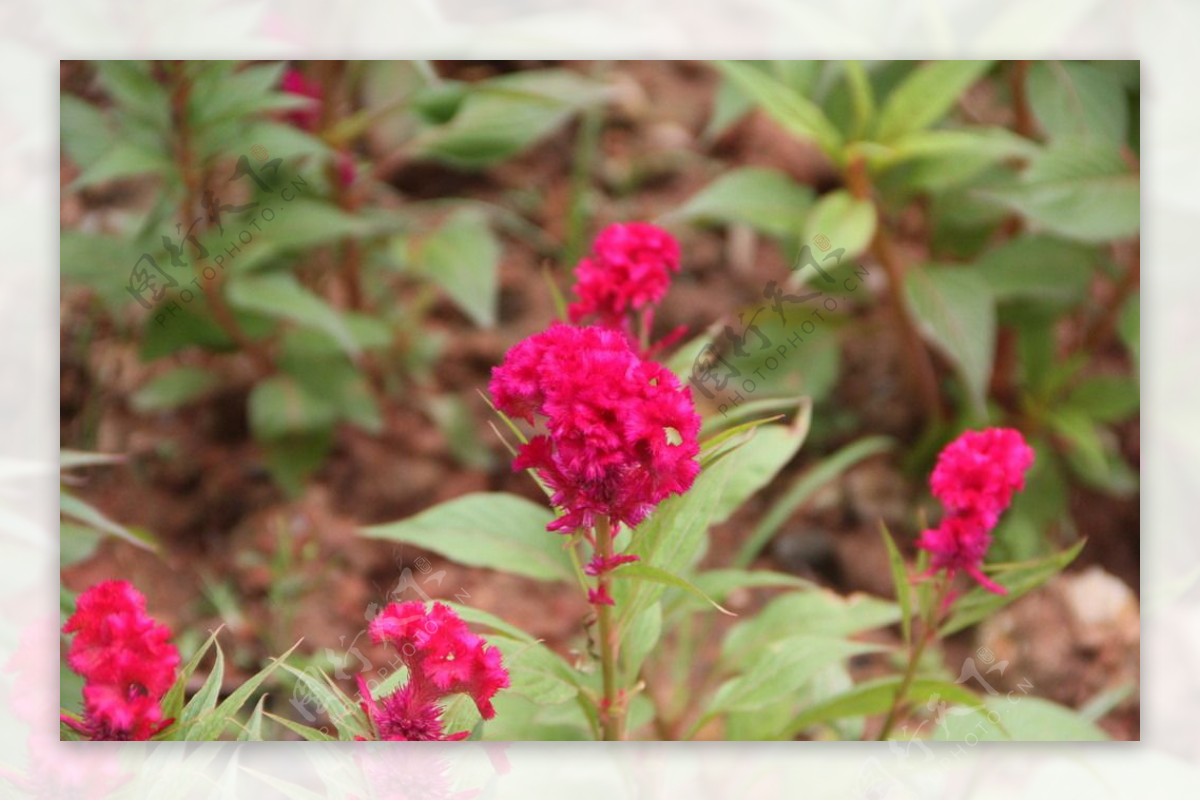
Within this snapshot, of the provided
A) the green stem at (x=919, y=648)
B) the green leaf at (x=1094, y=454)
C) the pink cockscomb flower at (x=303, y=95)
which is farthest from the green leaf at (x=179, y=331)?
the green leaf at (x=1094, y=454)

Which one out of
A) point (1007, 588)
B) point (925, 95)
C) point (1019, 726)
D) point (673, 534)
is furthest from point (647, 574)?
point (925, 95)

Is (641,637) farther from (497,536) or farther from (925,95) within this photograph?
(925,95)

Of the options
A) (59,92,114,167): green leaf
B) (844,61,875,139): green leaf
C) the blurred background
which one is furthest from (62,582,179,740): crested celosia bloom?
(844,61,875,139): green leaf

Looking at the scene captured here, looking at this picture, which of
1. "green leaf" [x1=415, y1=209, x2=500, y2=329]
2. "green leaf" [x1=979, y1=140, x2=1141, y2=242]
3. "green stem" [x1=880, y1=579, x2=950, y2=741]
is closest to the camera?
"green stem" [x1=880, y1=579, x2=950, y2=741]

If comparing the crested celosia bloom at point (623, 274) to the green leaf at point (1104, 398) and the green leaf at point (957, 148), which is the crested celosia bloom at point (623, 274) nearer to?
the green leaf at point (957, 148)

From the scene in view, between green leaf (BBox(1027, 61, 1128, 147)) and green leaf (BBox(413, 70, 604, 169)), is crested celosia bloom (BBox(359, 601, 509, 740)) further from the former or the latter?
green leaf (BBox(1027, 61, 1128, 147))

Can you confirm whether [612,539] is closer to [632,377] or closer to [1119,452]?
[632,377]

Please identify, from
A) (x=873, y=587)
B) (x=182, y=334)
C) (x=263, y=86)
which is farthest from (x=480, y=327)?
(x=873, y=587)
